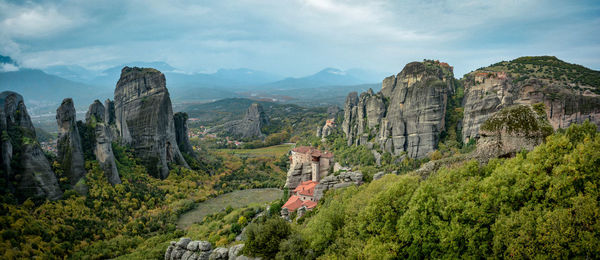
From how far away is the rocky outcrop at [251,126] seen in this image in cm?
10999

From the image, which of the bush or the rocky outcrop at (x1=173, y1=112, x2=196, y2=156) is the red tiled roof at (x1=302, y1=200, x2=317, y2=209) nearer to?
the bush

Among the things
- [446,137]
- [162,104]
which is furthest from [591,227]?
[162,104]

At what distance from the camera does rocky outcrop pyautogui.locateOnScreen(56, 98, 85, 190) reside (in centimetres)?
3528

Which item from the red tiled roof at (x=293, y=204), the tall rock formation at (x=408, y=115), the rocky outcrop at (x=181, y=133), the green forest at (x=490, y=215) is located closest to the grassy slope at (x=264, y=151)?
the rocky outcrop at (x=181, y=133)

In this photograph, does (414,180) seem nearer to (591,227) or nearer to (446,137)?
(591,227)

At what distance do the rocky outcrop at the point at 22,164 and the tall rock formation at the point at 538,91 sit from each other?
4096 centimetres

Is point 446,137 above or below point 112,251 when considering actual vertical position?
above

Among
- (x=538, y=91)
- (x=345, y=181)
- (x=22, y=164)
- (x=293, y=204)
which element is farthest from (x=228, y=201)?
(x=538, y=91)

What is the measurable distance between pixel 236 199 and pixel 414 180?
35715 mm

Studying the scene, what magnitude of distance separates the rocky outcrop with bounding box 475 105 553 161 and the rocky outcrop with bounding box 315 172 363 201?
11.6 meters

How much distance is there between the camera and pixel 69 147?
3584cm

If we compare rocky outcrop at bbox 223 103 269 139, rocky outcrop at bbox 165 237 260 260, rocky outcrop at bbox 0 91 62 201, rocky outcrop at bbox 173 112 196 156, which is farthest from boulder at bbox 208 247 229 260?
rocky outcrop at bbox 223 103 269 139

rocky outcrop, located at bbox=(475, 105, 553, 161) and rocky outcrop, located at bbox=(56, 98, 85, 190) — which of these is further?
rocky outcrop, located at bbox=(56, 98, 85, 190)

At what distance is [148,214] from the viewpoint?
3791 cm
